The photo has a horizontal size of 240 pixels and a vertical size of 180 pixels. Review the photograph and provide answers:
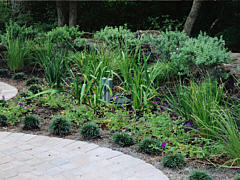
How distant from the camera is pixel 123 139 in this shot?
329cm

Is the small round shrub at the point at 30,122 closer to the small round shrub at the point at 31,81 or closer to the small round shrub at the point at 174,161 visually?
the small round shrub at the point at 174,161

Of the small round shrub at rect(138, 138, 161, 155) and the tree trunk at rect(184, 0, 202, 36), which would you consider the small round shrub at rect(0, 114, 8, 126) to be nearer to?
the small round shrub at rect(138, 138, 161, 155)

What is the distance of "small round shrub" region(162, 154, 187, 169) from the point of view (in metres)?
2.81

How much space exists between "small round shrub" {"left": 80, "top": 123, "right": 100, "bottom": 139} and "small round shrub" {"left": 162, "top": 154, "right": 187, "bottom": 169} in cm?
93

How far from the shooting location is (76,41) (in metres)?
7.11

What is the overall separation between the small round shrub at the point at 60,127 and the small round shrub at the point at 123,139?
63 cm

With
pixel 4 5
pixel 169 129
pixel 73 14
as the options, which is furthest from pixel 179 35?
pixel 4 5

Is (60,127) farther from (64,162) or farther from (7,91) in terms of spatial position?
(7,91)

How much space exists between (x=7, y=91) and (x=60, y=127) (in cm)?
214

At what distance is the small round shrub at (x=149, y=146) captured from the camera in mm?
3096

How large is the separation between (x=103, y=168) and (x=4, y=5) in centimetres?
1029

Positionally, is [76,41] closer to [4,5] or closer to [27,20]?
[27,20]

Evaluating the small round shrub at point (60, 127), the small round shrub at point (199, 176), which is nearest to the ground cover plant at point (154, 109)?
the small round shrub at point (60, 127)

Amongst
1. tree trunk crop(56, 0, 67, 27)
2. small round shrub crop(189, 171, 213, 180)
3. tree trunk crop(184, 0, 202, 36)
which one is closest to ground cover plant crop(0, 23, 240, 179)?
small round shrub crop(189, 171, 213, 180)
